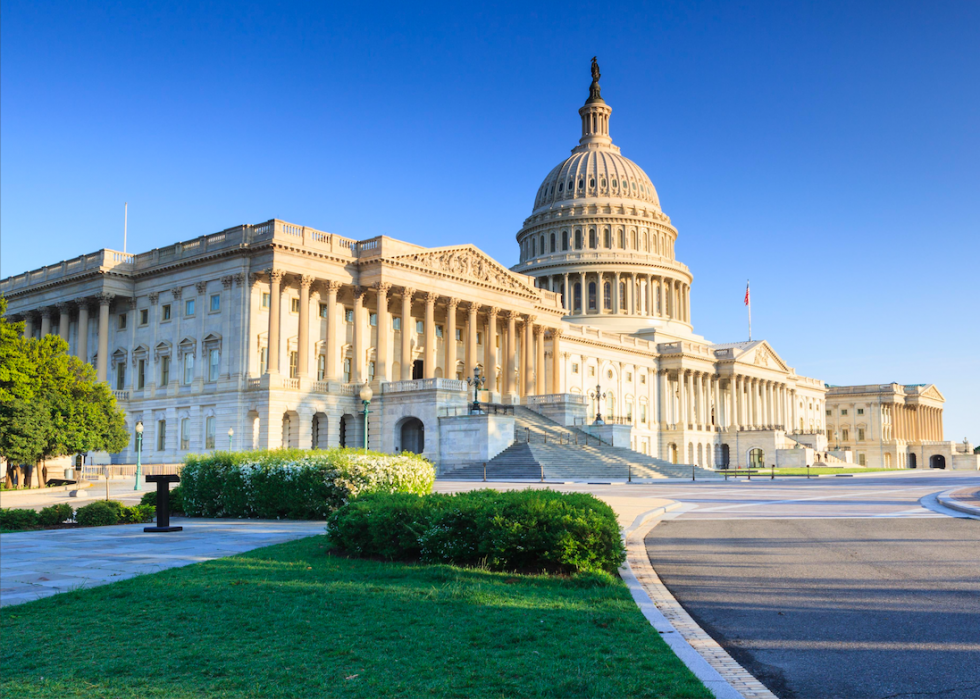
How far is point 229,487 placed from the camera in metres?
24.0

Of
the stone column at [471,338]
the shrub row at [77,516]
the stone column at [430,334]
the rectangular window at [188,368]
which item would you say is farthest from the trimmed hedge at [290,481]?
the stone column at [471,338]

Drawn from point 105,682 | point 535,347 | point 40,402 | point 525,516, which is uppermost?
point 535,347

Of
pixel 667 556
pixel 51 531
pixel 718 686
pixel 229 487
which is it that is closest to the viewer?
pixel 718 686

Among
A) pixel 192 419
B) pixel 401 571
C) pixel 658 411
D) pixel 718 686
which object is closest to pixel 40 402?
pixel 192 419

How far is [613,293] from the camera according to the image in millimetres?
129750

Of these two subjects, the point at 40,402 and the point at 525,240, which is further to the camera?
the point at 525,240

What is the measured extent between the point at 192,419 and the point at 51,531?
46.4m

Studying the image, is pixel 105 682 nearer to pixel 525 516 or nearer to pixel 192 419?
pixel 525 516

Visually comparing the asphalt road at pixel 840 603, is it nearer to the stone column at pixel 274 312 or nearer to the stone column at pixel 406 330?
the stone column at pixel 274 312

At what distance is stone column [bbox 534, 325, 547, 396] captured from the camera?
8306 cm

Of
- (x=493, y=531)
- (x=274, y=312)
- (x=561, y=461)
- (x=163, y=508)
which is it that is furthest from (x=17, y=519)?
(x=274, y=312)

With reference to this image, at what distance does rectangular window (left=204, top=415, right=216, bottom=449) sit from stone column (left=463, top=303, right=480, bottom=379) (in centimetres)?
2179

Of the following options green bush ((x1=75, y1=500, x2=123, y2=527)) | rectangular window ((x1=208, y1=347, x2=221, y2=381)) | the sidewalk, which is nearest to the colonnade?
rectangular window ((x1=208, y1=347, x2=221, y2=381))

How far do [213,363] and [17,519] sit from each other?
45.2m
